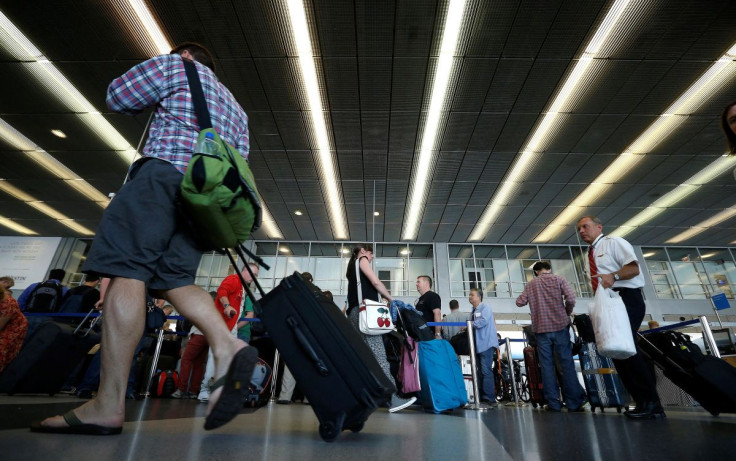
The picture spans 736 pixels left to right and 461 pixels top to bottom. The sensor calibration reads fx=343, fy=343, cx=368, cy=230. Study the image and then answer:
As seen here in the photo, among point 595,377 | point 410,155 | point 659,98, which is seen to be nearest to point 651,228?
point 659,98

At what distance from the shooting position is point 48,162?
8000mm

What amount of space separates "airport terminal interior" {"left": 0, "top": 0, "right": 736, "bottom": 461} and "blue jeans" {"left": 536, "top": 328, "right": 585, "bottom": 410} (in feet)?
1.03

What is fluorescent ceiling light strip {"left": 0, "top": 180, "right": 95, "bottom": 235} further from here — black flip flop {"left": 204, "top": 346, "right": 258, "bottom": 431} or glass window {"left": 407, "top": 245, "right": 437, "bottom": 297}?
black flip flop {"left": 204, "top": 346, "right": 258, "bottom": 431}

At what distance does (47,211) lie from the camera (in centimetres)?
1052

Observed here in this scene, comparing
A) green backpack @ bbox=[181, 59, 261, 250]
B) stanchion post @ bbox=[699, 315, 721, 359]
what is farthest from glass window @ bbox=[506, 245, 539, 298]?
green backpack @ bbox=[181, 59, 261, 250]

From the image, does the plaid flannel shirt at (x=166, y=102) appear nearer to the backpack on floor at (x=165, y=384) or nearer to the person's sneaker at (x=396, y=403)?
the person's sneaker at (x=396, y=403)

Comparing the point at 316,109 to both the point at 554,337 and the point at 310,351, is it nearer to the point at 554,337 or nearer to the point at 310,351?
the point at 554,337

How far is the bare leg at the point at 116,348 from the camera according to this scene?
106cm

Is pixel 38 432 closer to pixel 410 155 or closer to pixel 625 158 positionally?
pixel 410 155

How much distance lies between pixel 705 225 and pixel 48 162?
61.1 ft

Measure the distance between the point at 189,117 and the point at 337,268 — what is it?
487 inches

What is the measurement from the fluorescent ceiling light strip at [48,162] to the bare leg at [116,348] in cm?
869

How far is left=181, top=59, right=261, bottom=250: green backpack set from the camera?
3.57ft

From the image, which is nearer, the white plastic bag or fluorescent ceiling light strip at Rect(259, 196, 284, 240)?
the white plastic bag
